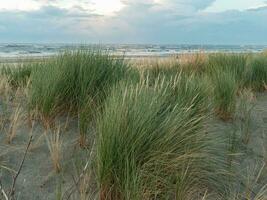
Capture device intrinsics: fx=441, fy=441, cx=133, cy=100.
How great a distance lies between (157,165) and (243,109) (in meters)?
3.00

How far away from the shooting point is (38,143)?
430 cm

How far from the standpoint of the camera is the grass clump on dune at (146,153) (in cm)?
327

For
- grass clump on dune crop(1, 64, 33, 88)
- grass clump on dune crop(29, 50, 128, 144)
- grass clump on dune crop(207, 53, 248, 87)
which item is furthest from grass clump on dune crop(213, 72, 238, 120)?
grass clump on dune crop(1, 64, 33, 88)

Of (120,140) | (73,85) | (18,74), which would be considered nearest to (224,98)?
(73,85)

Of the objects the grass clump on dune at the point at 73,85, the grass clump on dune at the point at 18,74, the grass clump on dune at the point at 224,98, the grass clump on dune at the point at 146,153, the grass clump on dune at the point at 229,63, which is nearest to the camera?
the grass clump on dune at the point at 146,153

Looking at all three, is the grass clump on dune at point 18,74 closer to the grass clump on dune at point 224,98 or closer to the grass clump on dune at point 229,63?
the grass clump on dune at point 224,98

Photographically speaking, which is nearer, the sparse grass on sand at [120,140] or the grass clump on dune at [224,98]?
the sparse grass on sand at [120,140]

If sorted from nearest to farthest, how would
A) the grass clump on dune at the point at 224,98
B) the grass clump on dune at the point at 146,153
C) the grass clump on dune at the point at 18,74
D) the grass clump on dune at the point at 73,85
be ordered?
the grass clump on dune at the point at 146,153 < the grass clump on dune at the point at 73,85 < the grass clump on dune at the point at 224,98 < the grass clump on dune at the point at 18,74

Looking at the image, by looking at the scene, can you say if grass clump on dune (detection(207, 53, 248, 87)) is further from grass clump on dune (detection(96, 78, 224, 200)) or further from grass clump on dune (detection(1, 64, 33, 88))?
grass clump on dune (detection(96, 78, 224, 200))

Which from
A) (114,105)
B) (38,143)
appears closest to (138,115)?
(114,105)

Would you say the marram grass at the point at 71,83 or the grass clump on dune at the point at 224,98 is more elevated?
the marram grass at the point at 71,83

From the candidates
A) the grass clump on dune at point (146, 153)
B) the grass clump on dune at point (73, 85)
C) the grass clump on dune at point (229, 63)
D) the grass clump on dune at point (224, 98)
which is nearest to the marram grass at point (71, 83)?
the grass clump on dune at point (73, 85)

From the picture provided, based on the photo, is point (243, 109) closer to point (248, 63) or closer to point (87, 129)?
point (87, 129)

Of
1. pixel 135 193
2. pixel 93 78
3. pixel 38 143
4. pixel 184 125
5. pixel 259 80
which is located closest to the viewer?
pixel 135 193
